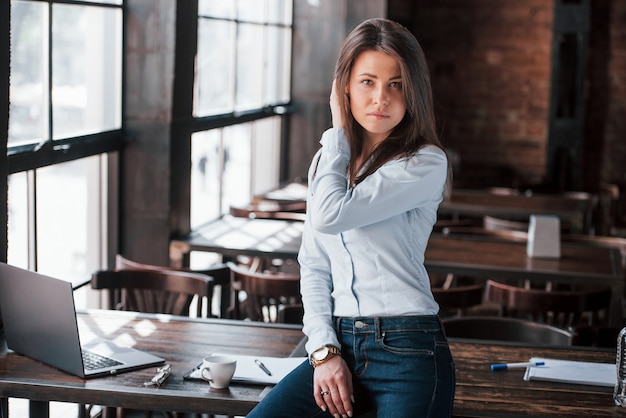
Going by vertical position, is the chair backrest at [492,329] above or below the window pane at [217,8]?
below

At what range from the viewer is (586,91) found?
31.1 feet

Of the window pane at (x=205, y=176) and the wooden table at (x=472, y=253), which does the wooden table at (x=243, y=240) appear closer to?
the wooden table at (x=472, y=253)

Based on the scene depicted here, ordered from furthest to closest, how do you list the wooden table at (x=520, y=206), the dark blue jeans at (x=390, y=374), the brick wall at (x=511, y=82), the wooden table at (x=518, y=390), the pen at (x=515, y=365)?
the brick wall at (x=511, y=82)
the wooden table at (x=520, y=206)
the pen at (x=515, y=365)
the wooden table at (x=518, y=390)
the dark blue jeans at (x=390, y=374)

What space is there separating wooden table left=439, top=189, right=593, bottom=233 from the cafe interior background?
0.63 meters

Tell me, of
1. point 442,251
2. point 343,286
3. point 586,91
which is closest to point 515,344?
point 343,286

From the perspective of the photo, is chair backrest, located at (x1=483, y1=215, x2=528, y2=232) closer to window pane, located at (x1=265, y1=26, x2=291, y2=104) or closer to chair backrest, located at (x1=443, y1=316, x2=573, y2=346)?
window pane, located at (x1=265, y1=26, x2=291, y2=104)

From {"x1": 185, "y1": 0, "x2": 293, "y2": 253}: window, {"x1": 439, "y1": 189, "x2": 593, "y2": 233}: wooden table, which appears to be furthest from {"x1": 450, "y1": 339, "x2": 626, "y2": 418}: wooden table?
{"x1": 439, "y1": 189, "x2": 593, "y2": 233}: wooden table

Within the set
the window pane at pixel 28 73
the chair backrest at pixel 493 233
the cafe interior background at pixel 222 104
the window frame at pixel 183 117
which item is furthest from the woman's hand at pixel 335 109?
the chair backrest at pixel 493 233

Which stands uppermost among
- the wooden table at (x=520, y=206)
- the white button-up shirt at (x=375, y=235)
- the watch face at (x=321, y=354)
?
the white button-up shirt at (x=375, y=235)

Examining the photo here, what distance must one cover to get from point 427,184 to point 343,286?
0.29m

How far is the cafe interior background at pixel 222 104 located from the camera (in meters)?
3.92

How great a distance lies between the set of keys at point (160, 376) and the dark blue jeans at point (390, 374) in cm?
43

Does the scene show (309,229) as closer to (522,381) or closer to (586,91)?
(522,381)

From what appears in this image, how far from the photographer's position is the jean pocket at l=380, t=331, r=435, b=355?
2061 millimetres
